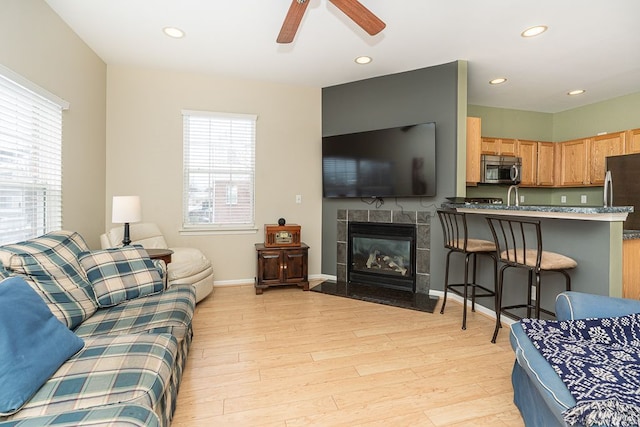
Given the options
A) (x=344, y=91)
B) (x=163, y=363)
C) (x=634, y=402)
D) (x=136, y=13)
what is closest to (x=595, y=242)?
(x=634, y=402)

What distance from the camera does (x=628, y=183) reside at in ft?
13.4

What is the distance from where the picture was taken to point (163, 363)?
1.37 meters

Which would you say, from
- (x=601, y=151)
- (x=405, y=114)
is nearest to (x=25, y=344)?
(x=405, y=114)

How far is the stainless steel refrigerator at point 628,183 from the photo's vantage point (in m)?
3.99

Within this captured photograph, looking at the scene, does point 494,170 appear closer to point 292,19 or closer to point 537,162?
point 537,162

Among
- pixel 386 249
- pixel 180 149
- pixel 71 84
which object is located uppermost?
pixel 71 84

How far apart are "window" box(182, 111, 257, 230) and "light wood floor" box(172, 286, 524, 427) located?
1319mm

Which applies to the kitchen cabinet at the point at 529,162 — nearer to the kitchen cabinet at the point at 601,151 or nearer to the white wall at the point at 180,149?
the kitchen cabinet at the point at 601,151

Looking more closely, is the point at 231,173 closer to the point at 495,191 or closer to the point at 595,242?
the point at 595,242

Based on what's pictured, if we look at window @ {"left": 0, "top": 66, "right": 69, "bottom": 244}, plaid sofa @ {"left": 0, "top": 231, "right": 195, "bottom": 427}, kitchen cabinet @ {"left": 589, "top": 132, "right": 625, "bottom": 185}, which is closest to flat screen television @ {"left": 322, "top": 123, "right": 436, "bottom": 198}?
plaid sofa @ {"left": 0, "top": 231, "right": 195, "bottom": 427}

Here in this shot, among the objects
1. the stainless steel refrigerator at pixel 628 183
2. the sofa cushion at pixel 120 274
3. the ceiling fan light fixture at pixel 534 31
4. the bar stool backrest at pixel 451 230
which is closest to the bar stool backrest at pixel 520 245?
the bar stool backrest at pixel 451 230

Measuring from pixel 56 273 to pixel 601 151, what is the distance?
265 inches

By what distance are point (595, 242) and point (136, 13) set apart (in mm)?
4147

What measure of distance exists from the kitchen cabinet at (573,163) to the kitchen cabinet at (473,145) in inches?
101
